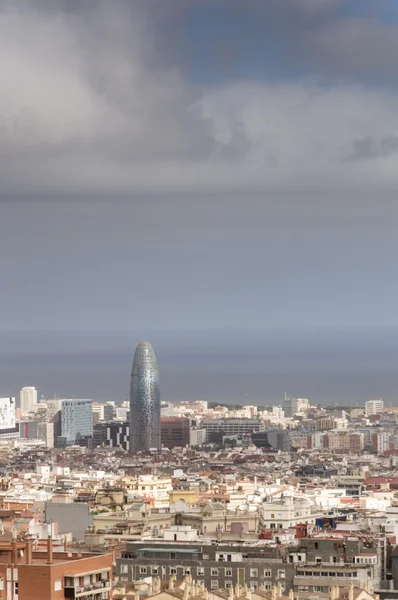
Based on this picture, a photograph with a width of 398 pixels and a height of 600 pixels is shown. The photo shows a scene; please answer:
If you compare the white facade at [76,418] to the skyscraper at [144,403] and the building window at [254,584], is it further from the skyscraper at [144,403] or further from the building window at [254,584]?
the building window at [254,584]

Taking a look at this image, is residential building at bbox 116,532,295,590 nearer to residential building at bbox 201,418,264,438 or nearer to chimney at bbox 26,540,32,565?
chimney at bbox 26,540,32,565

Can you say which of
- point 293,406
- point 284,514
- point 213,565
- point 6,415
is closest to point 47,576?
point 213,565

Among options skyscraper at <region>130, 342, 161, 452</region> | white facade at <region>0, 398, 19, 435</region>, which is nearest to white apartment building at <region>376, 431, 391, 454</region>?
skyscraper at <region>130, 342, 161, 452</region>

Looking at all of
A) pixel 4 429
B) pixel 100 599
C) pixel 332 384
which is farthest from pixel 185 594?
pixel 332 384

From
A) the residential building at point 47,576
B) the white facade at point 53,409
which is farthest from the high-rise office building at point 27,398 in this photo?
the residential building at point 47,576

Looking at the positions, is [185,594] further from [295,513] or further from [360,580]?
[295,513]

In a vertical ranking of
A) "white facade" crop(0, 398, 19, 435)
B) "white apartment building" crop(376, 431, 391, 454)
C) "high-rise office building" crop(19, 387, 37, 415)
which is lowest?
"white apartment building" crop(376, 431, 391, 454)
